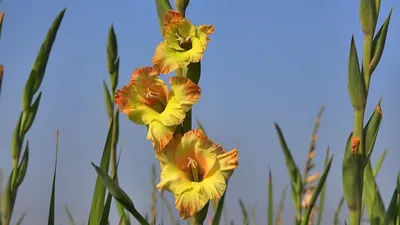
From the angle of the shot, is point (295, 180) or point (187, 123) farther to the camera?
point (295, 180)

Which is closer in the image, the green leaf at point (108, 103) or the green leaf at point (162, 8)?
the green leaf at point (162, 8)

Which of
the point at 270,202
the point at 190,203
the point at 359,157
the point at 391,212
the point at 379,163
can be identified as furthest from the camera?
the point at 379,163

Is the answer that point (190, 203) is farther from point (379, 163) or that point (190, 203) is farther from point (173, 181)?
point (379, 163)

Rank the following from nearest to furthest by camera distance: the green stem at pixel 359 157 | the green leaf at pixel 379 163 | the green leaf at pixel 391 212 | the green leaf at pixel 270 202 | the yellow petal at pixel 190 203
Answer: the yellow petal at pixel 190 203
the green stem at pixel 359 157
the green leaf at pixel 391 212
the green leaf at pixel 270 202
the green leaf at pixel 379 163

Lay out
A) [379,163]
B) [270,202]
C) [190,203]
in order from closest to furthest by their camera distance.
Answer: [190,203] < [270,202] < [379,163]

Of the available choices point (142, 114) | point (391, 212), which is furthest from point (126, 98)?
point (391, 212)

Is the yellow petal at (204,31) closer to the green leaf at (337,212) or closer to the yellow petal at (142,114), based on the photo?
the yellow petal at (142,114)

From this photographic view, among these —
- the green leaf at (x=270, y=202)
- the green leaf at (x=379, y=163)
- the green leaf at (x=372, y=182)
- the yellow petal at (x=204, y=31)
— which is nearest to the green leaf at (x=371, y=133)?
the green leaf at (x=372, y=182)
